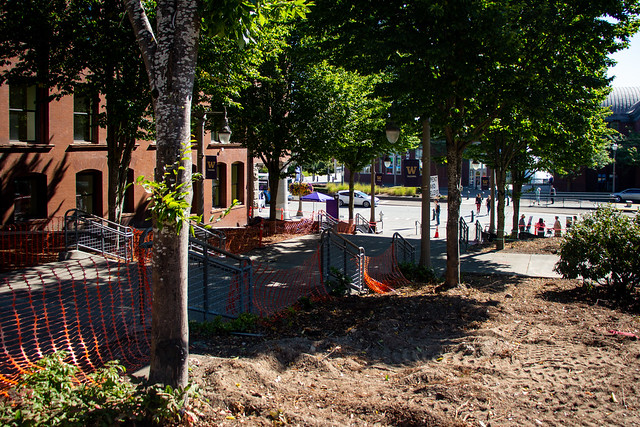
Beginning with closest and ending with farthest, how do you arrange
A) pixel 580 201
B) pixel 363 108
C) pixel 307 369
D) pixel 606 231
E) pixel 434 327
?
pixel 307 369
pixel 434 327
pixel 606 231
pixel 363 108
pixel 580 201

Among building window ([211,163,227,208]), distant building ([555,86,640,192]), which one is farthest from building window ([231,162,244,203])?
distant building ([555,86,640,192])

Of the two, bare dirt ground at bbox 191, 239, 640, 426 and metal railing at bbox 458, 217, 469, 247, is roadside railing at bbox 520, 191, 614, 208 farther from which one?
bare dirt ground at bbox 191, 239, 640, 426

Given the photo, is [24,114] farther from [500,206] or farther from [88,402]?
[500,206]

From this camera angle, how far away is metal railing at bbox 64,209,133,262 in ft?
48.6

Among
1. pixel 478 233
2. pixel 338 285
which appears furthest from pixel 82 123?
pixel 478 233

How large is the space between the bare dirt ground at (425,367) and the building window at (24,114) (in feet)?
44.3

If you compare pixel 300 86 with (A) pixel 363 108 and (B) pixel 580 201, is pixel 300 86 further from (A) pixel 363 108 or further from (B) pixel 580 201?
(B) pixel 580 201

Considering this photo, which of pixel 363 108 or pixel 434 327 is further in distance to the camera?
pixel 363 108

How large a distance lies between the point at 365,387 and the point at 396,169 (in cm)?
7424

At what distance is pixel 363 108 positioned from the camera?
24.6 meters

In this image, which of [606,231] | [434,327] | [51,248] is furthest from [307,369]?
[51,248]

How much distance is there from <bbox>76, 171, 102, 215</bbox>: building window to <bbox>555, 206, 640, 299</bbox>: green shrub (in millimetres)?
16696

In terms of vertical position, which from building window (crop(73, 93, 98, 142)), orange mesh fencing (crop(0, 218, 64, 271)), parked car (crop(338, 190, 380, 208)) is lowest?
orange mesh fencing (crop(0, 218, 64, 271))

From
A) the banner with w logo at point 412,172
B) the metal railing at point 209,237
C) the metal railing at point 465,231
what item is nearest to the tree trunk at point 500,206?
the metal railing at point 465,231
